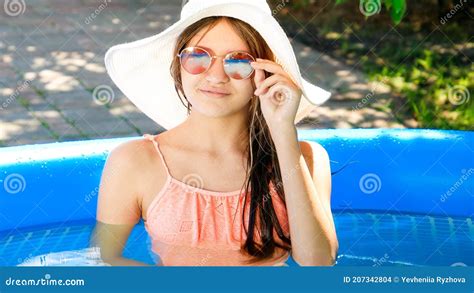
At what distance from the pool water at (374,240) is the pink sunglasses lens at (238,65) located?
1.12 metres

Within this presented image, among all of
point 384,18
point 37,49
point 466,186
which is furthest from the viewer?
point 384,18

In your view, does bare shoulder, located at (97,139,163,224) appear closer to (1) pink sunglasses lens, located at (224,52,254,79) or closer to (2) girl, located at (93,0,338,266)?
(2) girl, located at (93,0,338,266)

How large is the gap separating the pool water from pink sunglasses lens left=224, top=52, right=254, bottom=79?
3.66 ft

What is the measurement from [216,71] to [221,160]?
1.27 ft

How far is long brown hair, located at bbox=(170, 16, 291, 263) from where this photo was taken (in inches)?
123

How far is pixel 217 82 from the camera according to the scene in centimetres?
297

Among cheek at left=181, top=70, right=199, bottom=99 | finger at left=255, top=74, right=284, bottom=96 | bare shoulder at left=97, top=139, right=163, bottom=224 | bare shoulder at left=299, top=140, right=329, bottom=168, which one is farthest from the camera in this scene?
bare shoulder at left=299, top=140, right=329, bottom=168

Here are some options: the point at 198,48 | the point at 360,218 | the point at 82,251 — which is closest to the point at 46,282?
the point at 198,48

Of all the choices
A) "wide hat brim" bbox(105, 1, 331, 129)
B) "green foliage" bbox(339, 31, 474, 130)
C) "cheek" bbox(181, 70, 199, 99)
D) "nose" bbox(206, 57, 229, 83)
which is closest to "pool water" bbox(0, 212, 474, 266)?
"wide hat brim" bbox(105, 1, 331, 129)

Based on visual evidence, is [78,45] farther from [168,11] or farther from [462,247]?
[462,247]

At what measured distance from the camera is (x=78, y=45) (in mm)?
6621

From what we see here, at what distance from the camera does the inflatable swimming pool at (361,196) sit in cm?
412

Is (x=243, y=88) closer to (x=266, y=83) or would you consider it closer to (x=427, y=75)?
(x=266, y=83)

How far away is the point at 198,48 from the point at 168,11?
447 centimetres
